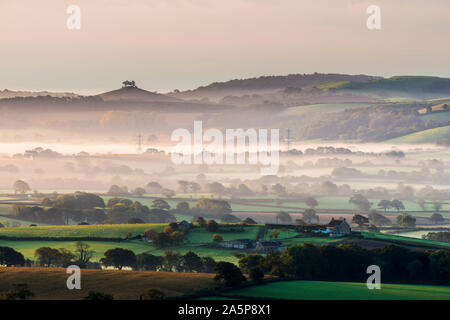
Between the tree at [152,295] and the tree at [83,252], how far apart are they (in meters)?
30.8

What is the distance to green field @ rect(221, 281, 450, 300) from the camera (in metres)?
102

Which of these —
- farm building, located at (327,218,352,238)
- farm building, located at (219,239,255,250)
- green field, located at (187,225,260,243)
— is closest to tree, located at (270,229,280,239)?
green field, located at (187,225,260,243)

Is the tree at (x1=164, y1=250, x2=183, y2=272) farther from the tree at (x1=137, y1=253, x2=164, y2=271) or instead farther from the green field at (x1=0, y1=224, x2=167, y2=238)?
the green field at (x1=0, y1=224, x2=167, y2=238)

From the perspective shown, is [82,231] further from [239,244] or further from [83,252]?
[239,244]

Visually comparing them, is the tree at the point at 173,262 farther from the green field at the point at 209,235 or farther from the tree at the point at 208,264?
the green field at the point at 209,235

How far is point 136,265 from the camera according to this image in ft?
421

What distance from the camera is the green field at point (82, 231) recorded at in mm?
164125

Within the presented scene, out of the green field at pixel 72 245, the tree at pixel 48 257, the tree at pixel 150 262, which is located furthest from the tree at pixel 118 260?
the green field at pixel 72 245

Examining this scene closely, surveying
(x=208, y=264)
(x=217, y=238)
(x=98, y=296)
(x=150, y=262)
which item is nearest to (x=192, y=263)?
(x=208, y=264)

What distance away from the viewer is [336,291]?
105625mm

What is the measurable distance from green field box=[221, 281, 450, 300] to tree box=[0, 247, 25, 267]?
134 ft
